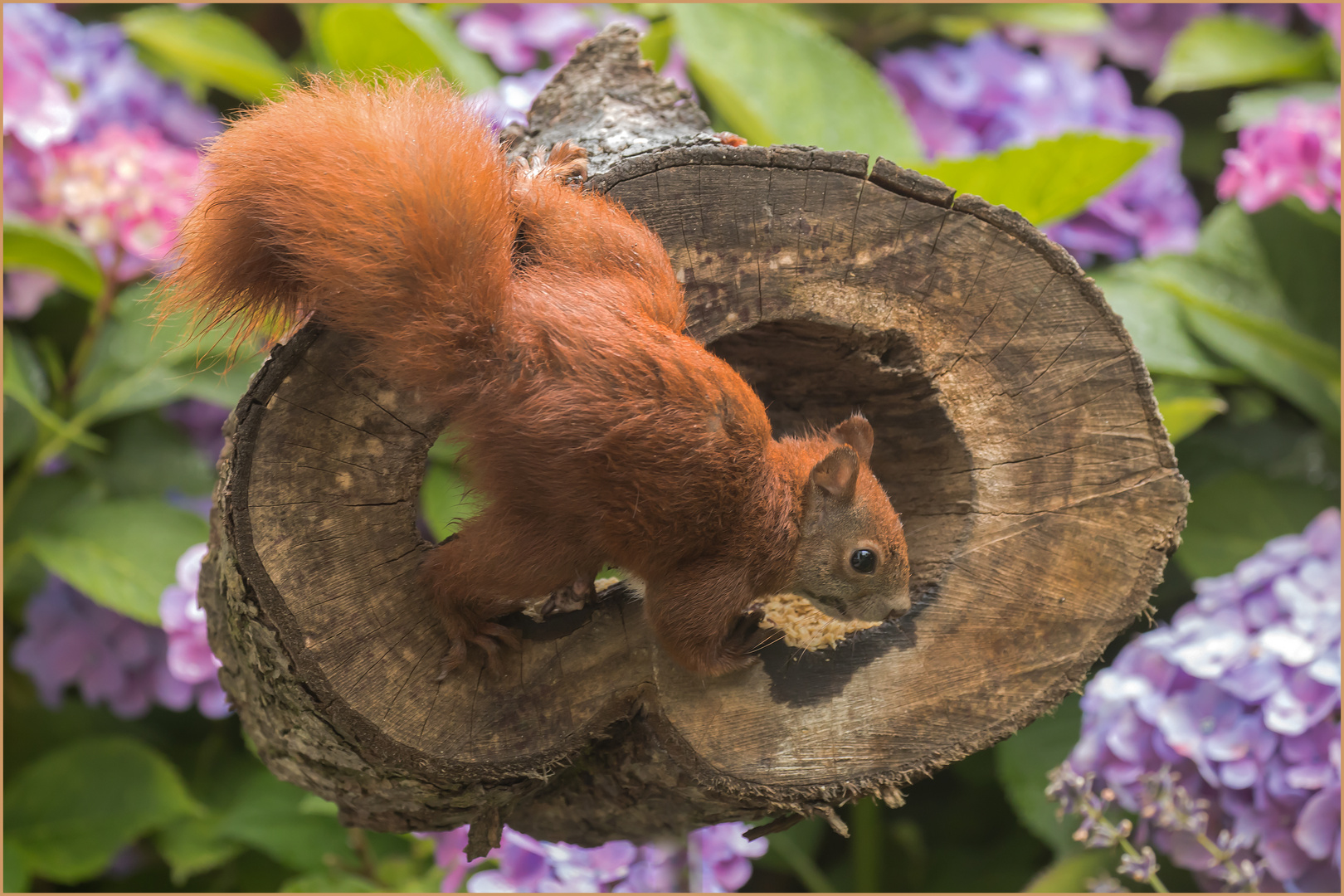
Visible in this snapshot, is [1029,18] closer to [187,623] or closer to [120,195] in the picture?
[120,195]

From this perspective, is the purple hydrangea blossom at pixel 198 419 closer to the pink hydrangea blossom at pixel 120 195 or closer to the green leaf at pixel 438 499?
the pink hydrangea blossom at pixel 120 195

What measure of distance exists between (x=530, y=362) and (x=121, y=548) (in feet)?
2.42

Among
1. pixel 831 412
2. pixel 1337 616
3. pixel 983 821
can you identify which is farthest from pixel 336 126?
pixel 983 821

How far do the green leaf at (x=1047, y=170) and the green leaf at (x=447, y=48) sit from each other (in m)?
0.52

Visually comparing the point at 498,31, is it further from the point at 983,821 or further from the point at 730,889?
the point at 983,821

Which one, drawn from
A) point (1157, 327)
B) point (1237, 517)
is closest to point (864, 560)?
point (1157, 327)

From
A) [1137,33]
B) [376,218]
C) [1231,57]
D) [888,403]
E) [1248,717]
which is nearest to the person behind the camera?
[376,218]

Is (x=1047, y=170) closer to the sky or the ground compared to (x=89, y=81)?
closer to the ground

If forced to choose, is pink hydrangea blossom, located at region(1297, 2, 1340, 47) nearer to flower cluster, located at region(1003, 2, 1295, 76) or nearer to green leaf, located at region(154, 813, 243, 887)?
flower cluster, located at region(1003, 2, 1295, 76)

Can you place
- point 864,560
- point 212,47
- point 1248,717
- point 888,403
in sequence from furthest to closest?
point 212,47, point 1248,717, point 888,403, point 864,560

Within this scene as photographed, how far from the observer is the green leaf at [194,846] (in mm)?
1120

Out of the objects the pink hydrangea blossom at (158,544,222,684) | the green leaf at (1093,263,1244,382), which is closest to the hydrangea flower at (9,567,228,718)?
the pink hydrangea blossom at (158,544,222,684)

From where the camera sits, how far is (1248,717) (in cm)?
99

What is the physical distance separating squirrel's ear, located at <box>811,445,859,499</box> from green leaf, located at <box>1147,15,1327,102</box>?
99 centimetres
